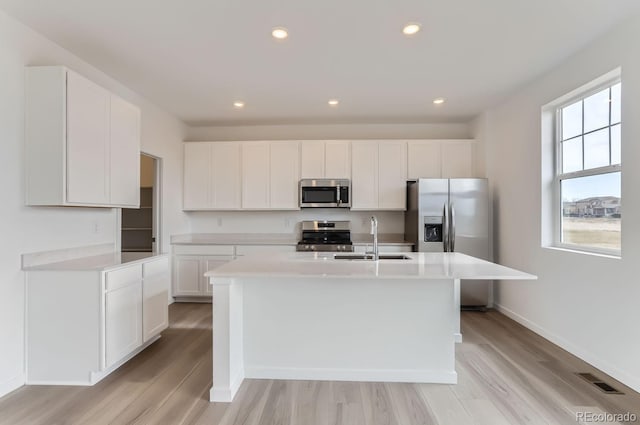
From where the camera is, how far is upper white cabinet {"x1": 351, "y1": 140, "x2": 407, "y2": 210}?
4797 mm

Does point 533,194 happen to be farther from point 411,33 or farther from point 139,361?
point 139,361

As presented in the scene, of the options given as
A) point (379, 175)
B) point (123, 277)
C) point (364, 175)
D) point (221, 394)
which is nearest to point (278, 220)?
point (364, 175)

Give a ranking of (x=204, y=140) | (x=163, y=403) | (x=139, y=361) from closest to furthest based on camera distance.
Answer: (x=163, y=403) < (x=139, y=361) < (x=204, y=140)

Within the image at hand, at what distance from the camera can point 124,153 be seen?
10.3ft

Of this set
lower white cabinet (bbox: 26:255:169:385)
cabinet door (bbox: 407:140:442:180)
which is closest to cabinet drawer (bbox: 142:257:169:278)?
lower white cabinet (bbox: 26:255:169:385)

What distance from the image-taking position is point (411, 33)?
2.54 m

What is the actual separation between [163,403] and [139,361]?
795 mm

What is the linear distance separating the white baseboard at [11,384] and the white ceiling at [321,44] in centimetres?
247

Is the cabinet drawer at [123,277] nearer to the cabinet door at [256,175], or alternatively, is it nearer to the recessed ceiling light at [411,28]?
the cabinet door at [256,175]

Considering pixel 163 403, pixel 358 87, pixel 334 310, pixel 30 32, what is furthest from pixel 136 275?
pixel 358 87

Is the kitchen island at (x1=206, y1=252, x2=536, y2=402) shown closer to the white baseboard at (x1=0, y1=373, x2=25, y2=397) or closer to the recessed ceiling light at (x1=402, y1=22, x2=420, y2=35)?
the white baseboard at (x1=0, y1=373, x2=25, y2=397)

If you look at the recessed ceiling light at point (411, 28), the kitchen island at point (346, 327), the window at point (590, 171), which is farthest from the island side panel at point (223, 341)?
the window at point (590, 171)

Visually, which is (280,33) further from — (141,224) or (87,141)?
(141,224)

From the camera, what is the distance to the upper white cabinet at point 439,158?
15.7ft
